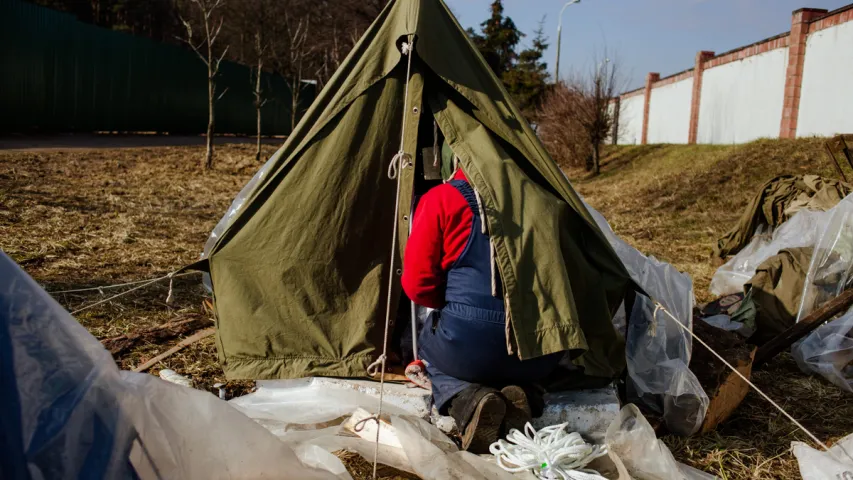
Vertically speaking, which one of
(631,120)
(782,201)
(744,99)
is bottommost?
(782,201)

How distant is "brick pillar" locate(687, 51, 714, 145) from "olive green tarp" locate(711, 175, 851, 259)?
13.5 m

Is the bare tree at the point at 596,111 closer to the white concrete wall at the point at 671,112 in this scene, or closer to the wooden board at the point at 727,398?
the white concrete wall at the point at 671,112

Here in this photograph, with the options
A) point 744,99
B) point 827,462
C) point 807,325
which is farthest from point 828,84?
point 827,462

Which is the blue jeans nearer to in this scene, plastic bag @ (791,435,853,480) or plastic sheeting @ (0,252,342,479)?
plastic sheeting @ (0,252,342,479)

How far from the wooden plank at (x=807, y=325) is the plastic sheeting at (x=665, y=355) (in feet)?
2.20

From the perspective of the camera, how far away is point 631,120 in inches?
1018

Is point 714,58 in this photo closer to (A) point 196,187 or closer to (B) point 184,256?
(A) point 196,187

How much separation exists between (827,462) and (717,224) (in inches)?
294

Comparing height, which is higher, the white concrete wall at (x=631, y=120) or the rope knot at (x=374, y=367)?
the white concrete wall at (x=631, y=120)

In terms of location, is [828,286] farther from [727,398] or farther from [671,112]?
[671,112]

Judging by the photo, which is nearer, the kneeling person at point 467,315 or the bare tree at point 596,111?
the kneeling person at point 467,315

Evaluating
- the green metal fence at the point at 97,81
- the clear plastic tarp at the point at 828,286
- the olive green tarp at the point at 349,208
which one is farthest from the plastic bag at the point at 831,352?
the green metal fence at the point at 97,81

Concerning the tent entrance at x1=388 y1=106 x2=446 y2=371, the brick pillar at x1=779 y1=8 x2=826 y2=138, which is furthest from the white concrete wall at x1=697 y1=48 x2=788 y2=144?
the tent entrance at x1=388 y1=106 x2=446 y2=371

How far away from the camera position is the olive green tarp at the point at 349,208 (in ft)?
10.8
